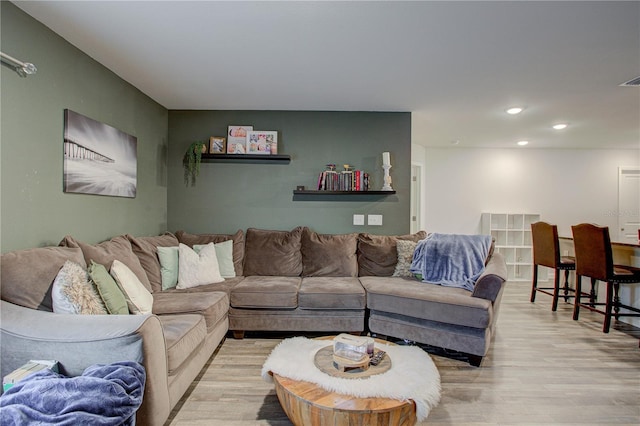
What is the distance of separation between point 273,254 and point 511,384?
2.41 meters

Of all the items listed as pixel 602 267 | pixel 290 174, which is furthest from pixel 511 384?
pixel 290 174

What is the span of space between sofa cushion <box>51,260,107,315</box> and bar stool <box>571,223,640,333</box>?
4399 millimetres

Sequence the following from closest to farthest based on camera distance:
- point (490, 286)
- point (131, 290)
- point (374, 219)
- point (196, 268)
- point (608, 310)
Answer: point (131, 290) → point (490, 286) → point (196, 268) → point (608, 310) → point (374, 219)

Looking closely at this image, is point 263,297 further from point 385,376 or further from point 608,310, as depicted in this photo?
point 608,310

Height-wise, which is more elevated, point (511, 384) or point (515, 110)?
point (515, 110)

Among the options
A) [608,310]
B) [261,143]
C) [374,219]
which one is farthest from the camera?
[374,219]

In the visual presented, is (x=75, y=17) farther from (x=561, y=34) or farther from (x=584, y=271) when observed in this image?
(x=584, y=271)

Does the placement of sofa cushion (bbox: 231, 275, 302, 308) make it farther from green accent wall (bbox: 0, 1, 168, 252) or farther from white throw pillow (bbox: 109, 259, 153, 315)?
green accent wall (bbox: 0, 1, 168, 252)

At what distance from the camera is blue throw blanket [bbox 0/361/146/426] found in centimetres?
120

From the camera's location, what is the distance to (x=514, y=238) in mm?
6176

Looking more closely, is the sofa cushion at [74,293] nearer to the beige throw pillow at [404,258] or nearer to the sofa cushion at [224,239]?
the sofa cushion at [224,239]

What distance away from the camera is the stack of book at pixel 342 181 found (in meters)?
3.94

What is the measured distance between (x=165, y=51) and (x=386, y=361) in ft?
8.80

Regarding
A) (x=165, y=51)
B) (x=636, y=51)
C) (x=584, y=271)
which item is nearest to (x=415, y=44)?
(x=636, y=51)
